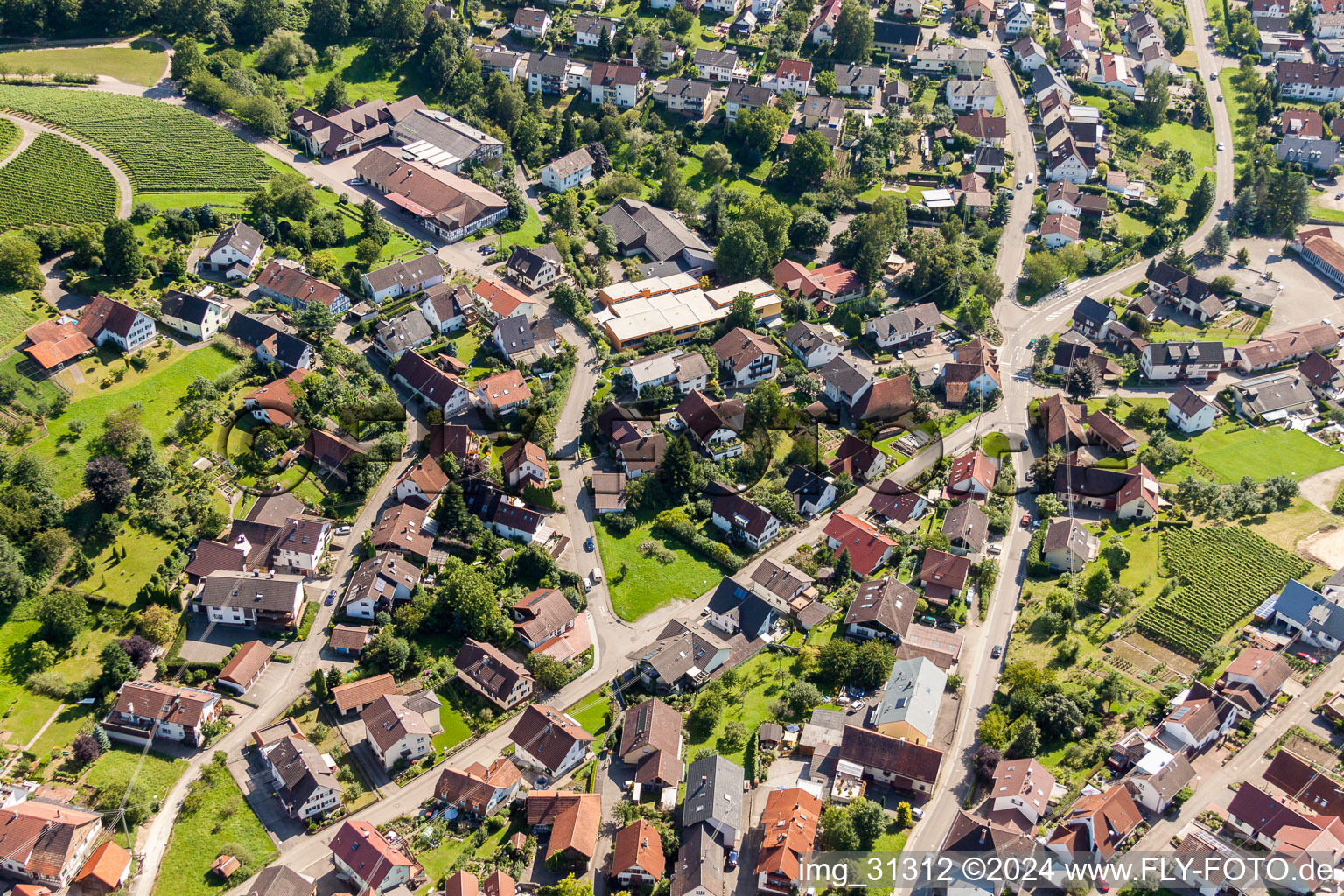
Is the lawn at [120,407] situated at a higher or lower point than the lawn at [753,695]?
higher

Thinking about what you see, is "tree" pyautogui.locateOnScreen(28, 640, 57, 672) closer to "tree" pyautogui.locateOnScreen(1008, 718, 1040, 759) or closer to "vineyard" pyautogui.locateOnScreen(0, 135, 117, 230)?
"vineyard" pyautogui.locateOnScreen(0, 135, 117, 230)

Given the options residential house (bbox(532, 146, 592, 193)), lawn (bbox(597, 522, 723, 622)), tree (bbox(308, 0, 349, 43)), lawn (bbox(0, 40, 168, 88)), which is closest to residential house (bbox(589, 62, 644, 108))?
residential house (bbox(532, 146, 592, 193))

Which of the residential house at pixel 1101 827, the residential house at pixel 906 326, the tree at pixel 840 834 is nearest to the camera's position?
the residential house at pixel 1101 827

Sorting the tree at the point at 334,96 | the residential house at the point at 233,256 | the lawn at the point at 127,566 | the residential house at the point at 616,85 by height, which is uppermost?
the residential house at the point at 616,85

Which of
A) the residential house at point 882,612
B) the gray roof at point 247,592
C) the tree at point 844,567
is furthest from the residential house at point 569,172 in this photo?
the residential house at point 882,612

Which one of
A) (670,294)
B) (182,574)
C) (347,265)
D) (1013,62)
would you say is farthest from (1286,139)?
(182,574)

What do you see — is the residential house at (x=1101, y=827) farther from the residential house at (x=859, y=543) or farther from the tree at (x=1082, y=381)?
the tree at (x=1082, y=381)
